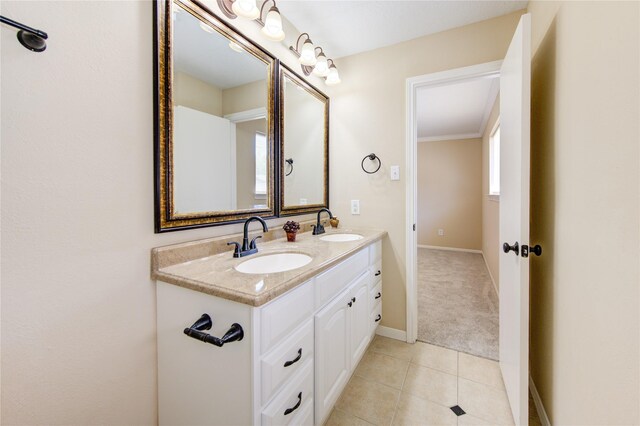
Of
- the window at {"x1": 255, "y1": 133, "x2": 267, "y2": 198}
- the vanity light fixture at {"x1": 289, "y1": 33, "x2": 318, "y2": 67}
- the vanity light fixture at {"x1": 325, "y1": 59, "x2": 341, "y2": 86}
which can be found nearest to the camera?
the window at {"x1": 255, "y1": 133, "x2": 267, "y2": 198}

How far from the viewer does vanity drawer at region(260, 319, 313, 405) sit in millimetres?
838

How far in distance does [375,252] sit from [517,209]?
91 cm

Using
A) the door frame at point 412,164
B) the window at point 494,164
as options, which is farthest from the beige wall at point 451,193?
the door frame at point 412,164

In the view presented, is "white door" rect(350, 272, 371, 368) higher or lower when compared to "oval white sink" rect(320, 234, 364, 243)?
lower

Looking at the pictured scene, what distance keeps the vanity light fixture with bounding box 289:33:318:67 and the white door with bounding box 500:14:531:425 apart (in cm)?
115

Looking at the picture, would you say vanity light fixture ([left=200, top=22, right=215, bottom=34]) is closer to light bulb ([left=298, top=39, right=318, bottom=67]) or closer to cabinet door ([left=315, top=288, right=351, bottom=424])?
light bulb ([left=298, top=39, right=318, bottom=67])

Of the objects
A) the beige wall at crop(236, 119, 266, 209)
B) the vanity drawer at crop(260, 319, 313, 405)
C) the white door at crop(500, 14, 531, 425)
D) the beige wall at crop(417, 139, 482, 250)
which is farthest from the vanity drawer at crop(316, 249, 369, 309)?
the beige wall at crop(417, 139, 482, 250)

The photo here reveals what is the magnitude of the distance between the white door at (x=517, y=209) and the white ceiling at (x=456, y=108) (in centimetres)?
100

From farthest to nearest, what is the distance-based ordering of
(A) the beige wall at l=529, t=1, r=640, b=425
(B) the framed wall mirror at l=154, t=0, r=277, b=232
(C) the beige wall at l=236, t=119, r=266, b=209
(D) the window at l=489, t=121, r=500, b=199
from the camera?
(D) the window at l=489, t=121, r=500, b=199, (C) the beige wall at l=236, t=119, r=266, b=209, (B) the framed wall mirror at l=154, t=0, r=277, b=232, (A) the beige wall at l=529, t=1, r=640, b=425

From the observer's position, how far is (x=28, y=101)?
738 millimetres

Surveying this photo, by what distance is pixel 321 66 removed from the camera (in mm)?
1947

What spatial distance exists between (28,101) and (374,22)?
1885 millimetres

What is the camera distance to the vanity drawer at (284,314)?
2.74ft

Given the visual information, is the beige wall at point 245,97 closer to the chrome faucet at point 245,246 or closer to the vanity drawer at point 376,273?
the chrome faucet at point 245,246
